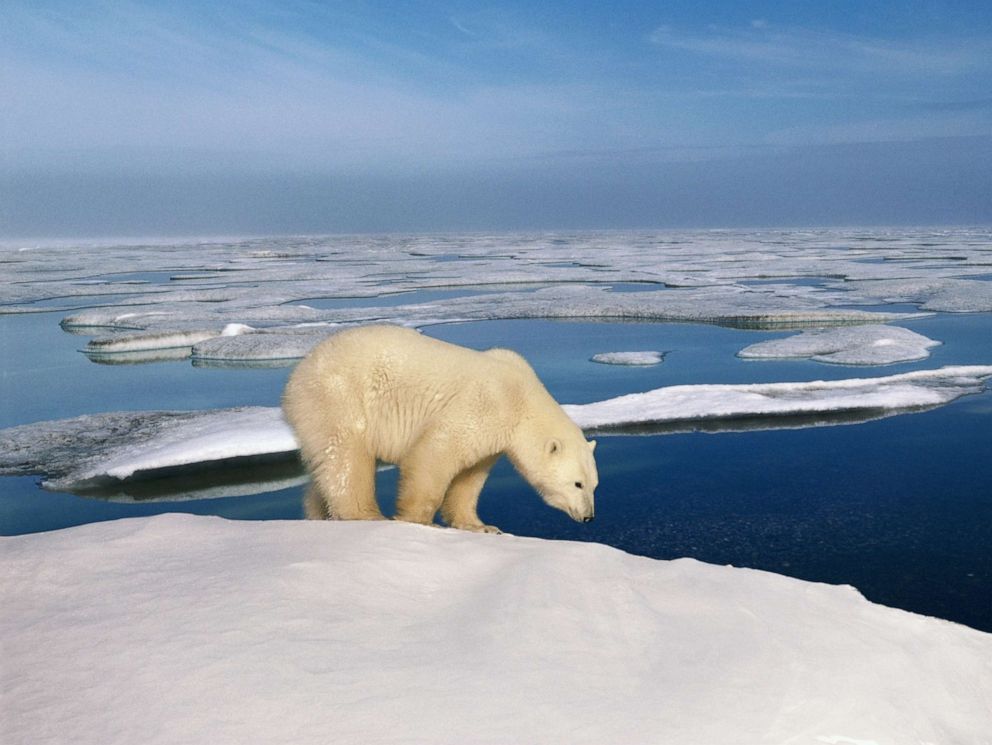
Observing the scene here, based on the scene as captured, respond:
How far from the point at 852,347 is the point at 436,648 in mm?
9048

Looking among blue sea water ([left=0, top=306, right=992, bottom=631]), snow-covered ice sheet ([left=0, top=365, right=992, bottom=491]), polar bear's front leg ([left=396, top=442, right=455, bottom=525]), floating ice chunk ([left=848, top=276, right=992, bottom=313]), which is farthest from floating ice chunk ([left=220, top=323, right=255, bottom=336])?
floating ice chunk ([left=848, top=276, right=992, bottom=313])

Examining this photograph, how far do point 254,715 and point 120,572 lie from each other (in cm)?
89

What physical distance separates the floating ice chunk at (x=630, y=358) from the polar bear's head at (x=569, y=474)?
20.3 feet

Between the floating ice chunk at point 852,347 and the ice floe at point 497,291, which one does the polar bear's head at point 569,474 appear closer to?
the floating ice chunk at point 852,347

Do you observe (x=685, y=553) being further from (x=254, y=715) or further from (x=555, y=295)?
(x=555, y=295)

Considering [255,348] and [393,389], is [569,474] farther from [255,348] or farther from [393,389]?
[255,348]

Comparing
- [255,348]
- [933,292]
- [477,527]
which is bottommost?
[933,292]

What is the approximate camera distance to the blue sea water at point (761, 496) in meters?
4.07

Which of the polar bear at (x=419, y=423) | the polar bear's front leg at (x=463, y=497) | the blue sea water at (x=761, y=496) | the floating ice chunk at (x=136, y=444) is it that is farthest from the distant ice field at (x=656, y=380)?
the polar bear at (x=419, y=423)

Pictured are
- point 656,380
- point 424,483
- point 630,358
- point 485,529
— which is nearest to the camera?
point 424,483

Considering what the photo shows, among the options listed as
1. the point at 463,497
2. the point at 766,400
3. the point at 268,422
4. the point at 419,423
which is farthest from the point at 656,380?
the point at 419,423

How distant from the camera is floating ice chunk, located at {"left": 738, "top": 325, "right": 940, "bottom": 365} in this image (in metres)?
9.49

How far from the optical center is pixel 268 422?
6.39 meters

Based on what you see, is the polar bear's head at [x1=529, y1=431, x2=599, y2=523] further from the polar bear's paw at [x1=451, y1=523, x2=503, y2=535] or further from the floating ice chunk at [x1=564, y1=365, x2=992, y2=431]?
the floating ice chunk at [x1=564, y1=365, x2=992, y2=431]
